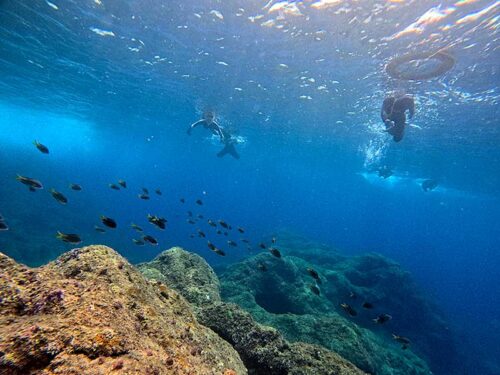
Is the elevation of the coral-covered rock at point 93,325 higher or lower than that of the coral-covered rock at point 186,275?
lower

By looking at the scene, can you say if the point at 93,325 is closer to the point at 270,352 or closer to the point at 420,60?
the point at 270,352

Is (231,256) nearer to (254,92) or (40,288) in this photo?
(254,92)

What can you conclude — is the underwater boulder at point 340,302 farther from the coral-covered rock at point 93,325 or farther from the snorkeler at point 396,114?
the snorkeler at point 396,114

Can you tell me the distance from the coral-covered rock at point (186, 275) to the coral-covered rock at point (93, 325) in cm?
329

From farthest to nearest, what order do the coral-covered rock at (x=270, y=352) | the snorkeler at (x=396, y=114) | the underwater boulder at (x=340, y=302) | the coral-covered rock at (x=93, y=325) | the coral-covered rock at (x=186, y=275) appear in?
the snorkeler at (x=396, y=114)
the underwater boulder at (x=340, y=302)
the coral-covered rock at (x=186, y=275)
the coral-covered rock at (x=270, y=352)
the coral-covered rock at (x=93, y=325)

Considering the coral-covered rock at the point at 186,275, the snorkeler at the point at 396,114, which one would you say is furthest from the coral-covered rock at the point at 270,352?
the snorkeler at the point at 396,114

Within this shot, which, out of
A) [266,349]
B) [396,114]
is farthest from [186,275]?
[396,114]

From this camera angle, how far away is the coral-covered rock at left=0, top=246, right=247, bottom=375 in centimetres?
176

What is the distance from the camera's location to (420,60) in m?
13.1

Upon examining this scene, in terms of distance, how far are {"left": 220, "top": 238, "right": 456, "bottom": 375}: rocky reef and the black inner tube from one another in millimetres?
11075

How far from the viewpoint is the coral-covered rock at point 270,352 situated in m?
4.51

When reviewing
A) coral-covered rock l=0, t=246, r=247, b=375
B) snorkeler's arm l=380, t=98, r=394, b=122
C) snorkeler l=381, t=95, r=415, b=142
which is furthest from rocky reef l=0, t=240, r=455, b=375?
snorkeler's arm l=380, t=98, r=394, b=122

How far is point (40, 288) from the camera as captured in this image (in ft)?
8.14

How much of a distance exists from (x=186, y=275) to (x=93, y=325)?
578cm
